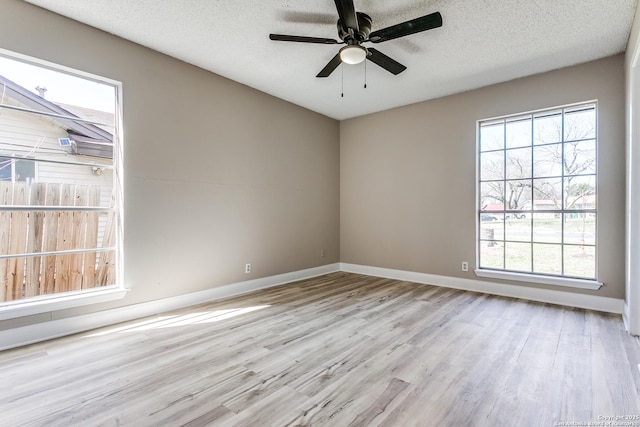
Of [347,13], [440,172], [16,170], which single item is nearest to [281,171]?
[440,172]

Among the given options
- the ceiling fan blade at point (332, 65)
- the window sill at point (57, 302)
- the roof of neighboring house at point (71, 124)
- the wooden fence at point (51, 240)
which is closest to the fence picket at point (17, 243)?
the wooden fence at point (51, 240)

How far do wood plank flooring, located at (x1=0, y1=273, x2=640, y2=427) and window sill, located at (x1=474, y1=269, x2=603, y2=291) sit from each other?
0.34 metres

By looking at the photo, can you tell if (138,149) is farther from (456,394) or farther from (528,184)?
(528,184)

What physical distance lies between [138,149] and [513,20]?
391cm

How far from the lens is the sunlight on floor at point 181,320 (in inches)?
117

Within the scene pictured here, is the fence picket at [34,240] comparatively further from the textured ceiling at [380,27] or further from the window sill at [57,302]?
the textured ceiling at [380,27]

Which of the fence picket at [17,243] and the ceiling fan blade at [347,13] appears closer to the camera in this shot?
the ceiling fan blade at [347,13]

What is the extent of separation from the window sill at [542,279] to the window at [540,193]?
0.26ft

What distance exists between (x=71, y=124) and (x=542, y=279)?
219 inches

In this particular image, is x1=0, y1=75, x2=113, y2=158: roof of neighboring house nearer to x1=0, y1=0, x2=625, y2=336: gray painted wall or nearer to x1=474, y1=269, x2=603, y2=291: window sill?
x1=0, y1=0, x2=625, y2=336: gray painted wall

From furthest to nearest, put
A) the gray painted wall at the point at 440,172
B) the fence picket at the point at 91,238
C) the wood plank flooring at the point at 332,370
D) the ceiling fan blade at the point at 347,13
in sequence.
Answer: the gray painted wall at the point at 440,172 → the fence picket at the point at 91,238 → the ceiling fan blade at the point at 347,13 → the wood plank flooring at the point at 332,370

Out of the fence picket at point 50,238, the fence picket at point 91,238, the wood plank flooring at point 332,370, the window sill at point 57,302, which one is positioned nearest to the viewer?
the wood plank flooring at point 332,370

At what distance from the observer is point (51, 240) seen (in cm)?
288

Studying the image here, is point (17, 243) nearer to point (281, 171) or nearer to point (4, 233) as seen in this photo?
point (4, 233)
